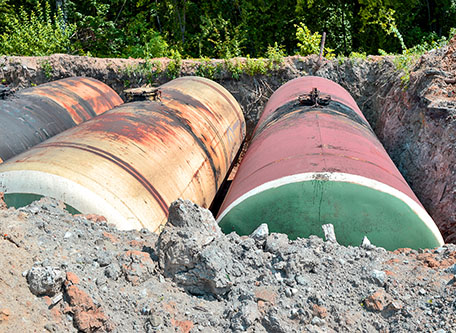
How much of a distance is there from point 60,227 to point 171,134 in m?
2.28

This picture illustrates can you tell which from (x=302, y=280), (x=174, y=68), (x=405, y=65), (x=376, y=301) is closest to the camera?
(x=376, y=301)

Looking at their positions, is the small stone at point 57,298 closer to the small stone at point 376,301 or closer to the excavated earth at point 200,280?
the excavated earth at point 200,280

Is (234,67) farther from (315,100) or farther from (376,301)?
(376,301)

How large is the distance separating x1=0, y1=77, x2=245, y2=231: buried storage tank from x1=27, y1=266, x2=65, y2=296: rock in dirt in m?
1.25

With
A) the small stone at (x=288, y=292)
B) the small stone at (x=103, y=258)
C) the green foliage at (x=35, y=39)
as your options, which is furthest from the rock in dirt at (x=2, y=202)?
the green foliage at (x=35, y=39)

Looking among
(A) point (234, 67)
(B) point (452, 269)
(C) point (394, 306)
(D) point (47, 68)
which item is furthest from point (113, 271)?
(D) point (47, 68)

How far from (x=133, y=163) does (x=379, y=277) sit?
2.49 metres

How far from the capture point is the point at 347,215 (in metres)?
3.56

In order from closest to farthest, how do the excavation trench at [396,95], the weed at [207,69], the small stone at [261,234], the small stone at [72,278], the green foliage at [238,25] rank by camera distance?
1. the small stone at [72,278]
2. the small stone at [261,234]
3. the excavation trench at [396,95]
4. the weed at [207,69]
5. the green foliage at [238,25]

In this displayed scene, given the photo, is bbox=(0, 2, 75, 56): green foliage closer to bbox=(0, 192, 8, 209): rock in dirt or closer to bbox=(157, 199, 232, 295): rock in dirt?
bbox=(0, 192, 8, 209): rock in dirt

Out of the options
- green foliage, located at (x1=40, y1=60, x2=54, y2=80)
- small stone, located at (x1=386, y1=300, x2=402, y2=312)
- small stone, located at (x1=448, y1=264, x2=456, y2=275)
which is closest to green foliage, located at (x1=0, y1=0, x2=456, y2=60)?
green foliage, located at (x1=40, y1=60, x2=54, y2=80)

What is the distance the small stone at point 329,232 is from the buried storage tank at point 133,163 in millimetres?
1547

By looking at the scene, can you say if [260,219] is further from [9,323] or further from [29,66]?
[29,66]

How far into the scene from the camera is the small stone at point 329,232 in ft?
11.3
